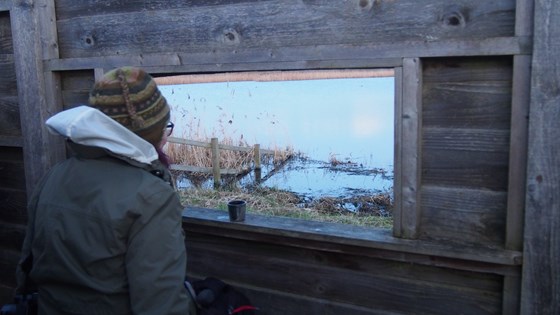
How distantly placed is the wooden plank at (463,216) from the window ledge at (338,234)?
47 millimetres

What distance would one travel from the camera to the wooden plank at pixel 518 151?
211cm

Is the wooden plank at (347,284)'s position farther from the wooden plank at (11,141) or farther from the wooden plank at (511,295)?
the wooden plank at (11,141)

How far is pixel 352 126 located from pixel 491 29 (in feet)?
43.1

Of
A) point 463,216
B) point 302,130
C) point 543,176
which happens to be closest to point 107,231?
point 463,216

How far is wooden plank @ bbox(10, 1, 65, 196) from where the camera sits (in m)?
3.27

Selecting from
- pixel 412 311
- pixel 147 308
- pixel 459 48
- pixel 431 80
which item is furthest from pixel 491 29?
pixel 147 308

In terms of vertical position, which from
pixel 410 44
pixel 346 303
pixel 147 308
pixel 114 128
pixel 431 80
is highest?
pixel 410 44

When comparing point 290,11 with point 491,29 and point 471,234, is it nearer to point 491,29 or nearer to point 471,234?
point 491,29

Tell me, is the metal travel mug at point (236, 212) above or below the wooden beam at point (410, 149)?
below

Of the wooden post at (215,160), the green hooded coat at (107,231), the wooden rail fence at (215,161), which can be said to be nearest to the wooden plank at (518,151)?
the green hooded coat at (107,231)

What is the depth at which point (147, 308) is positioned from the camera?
1634 millimetres

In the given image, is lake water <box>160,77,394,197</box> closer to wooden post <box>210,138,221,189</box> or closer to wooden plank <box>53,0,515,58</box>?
wooden post <box>210,138,221,189</box>

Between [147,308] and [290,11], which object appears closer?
[147,308]

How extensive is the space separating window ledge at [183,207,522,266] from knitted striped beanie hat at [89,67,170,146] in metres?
1.14
